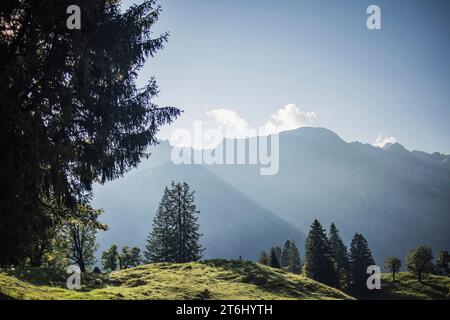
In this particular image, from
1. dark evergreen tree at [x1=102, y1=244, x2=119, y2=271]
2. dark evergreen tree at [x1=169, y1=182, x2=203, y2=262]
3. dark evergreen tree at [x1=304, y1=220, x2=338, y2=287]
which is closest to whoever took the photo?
dark evergreen tree at [x1=169, y1=182, x2=203, y2=262]

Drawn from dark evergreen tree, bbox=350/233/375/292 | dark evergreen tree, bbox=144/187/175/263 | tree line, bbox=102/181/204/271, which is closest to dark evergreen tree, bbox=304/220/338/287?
dark evergreen tree, bbox=350/233/375/292

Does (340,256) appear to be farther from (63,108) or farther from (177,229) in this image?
(63,108)

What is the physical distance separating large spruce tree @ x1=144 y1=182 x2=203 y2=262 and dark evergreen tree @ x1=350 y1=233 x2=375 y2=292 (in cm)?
3992

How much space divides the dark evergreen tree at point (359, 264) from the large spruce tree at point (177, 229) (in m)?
39.9

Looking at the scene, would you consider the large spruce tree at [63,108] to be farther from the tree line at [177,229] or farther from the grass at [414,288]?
the grass at [414,288]

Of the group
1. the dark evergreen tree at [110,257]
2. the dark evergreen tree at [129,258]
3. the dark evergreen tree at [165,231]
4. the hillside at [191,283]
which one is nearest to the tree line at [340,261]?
the dark evergreen tree at [165,231]

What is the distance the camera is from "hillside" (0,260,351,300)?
21297 mm

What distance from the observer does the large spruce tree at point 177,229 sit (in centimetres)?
5362

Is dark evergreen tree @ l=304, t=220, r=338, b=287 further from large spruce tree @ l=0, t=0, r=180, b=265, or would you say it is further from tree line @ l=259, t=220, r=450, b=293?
large spruce tree @ l=0, t=0, r=180, b=265

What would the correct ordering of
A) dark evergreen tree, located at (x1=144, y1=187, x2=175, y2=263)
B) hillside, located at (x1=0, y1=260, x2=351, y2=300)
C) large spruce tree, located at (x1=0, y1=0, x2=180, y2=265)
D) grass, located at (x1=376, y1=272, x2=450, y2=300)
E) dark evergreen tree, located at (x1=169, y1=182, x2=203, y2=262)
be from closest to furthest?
large spruce tree, located at (x1=0, y1=0, x2=180, y2=265) < hillside, located at (x1=0, y1=260, x2=351, y2=300) < dark evergreen tree, located at (x1=169, y1=182, x2=203, y2=262) < dark evergreen tree, located at (x1=144, y1=187, x2=175, y2=263) < grass, located at (x1=376, y1=272, x2=450, y2=300)

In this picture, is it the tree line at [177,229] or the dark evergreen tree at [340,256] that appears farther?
the dark evergreen tree at [340,256]

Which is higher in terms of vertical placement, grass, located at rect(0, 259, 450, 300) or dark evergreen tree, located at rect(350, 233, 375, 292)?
grass, located at rect(0, 259, 450, 300)
